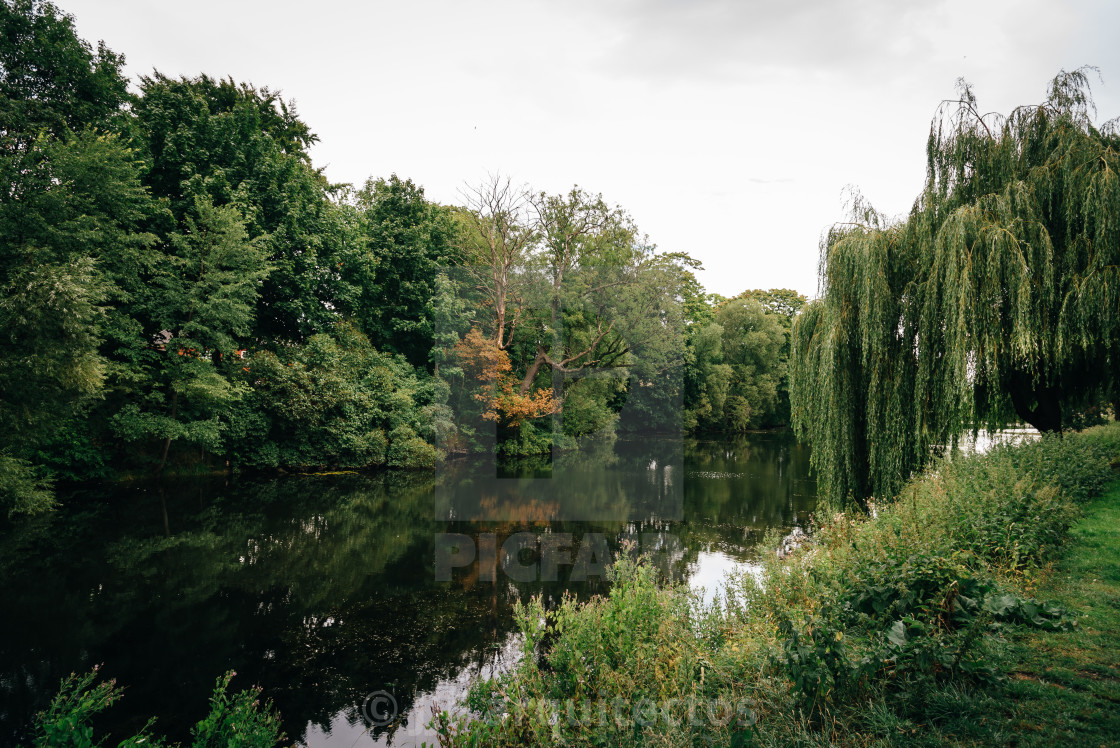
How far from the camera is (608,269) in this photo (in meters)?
27.5

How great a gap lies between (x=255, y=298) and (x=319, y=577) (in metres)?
11.6

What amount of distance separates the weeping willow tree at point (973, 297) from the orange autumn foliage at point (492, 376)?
1529 centimetres

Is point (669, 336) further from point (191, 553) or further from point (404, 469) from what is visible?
point (191, 553)

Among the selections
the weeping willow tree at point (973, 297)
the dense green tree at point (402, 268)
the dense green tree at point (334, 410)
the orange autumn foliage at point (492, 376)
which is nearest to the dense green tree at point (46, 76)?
the dense green tree at point (334, 410)

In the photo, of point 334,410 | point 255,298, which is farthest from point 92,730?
point 334,410

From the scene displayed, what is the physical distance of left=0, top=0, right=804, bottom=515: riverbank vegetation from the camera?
12.5m

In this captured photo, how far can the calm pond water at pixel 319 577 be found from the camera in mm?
6105

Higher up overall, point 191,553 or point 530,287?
point 530,287

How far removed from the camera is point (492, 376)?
77.7 ft

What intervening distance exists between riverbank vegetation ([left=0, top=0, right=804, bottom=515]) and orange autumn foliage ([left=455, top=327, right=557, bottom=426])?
0.13 m

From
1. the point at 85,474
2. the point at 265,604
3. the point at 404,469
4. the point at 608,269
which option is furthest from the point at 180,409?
the point at 608,269

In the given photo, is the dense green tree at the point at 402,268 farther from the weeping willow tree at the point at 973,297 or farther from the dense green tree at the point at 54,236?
the weeping willow tree at the point at 973,297

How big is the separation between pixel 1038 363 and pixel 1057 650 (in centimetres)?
680

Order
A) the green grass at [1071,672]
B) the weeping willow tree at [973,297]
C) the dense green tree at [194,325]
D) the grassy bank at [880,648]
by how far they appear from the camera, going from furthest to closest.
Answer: the dense green tree at [194,325], the weeping willow tree at [973,297], the grassy bank at [880,648], the green grass at [1071,672]
